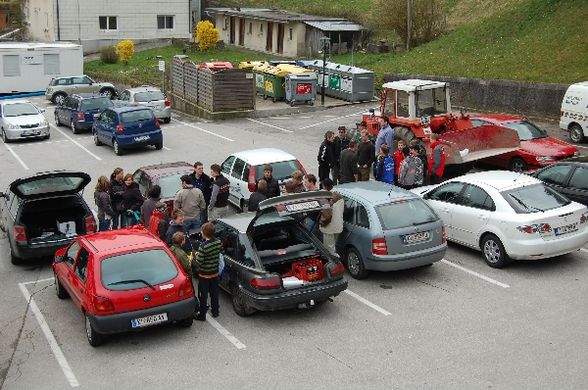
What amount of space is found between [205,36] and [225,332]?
4160 cm

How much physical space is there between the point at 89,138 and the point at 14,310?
666 inches

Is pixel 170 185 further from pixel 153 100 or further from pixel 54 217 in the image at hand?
pixel 153 100

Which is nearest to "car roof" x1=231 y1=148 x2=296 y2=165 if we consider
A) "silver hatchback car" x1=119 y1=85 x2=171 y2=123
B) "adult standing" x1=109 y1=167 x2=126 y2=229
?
"adult standing" x1=109 y1=167 x2=126 y2=229

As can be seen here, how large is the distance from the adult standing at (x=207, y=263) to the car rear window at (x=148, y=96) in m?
19.9

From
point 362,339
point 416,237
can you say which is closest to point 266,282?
point 362,339

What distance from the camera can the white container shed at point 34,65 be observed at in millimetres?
40344

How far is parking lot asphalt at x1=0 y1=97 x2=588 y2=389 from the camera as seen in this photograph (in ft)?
31.1

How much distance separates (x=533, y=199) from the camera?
13.4 meters

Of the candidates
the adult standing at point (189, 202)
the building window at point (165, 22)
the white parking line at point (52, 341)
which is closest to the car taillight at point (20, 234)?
the white parking line at point (52, 341)

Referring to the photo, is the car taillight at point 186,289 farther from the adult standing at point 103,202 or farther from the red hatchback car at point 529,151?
the red hatchback car at point 529,151

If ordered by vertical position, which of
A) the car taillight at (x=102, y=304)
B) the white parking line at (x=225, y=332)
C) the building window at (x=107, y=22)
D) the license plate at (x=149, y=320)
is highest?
the building window at (x=107, y=22)

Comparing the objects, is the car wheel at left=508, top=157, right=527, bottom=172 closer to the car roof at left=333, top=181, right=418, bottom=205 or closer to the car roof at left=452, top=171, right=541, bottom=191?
the car roof at left=452, top=171, right=541, bottom=191

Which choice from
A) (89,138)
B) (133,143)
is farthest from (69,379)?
(89,138)

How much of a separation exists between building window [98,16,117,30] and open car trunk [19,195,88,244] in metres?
41.6
